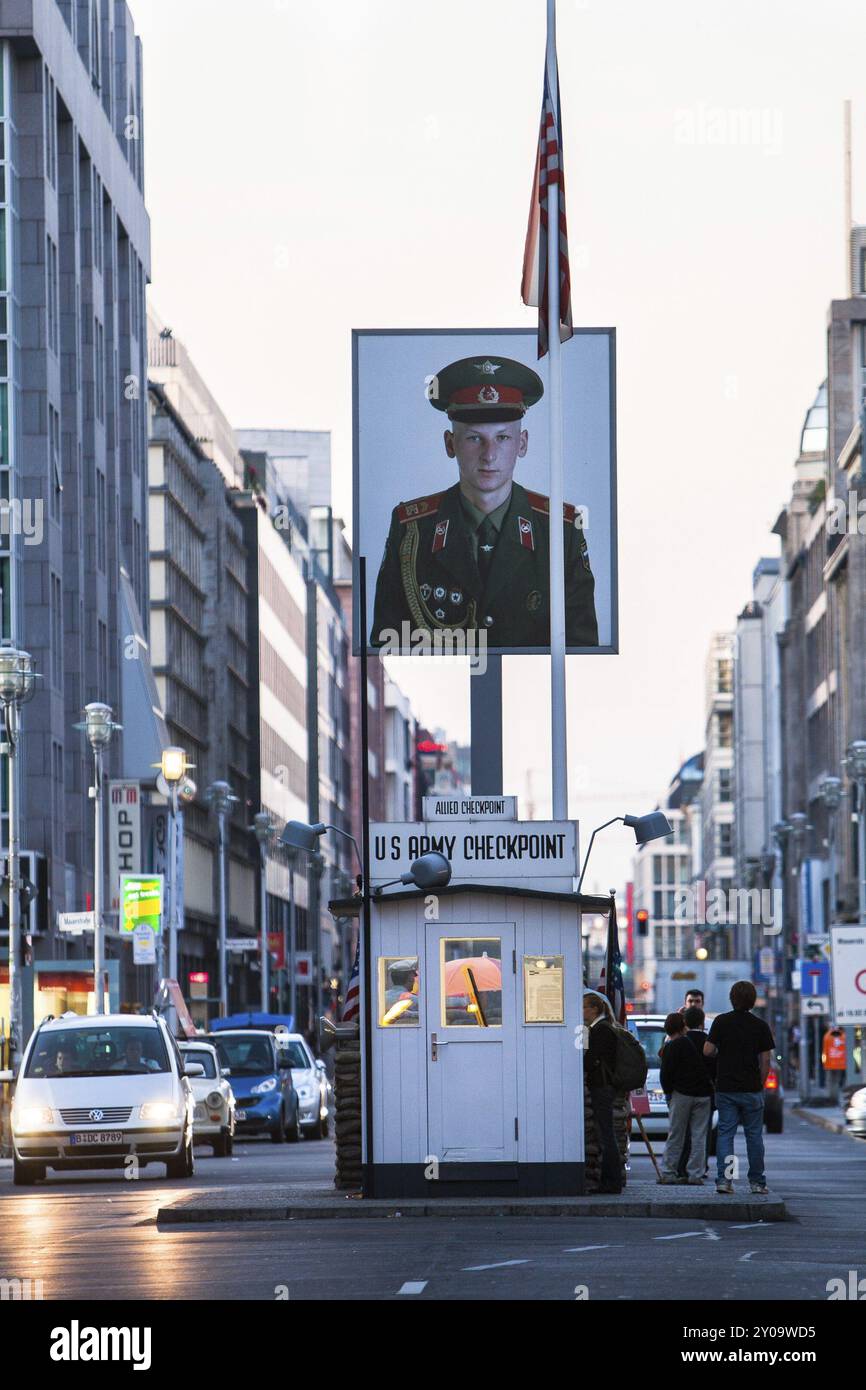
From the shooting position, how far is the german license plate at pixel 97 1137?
3225 centimetres

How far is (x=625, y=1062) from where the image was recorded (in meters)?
25.8

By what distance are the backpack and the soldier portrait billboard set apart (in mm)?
6700

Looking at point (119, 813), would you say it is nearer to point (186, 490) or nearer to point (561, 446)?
point (186, 490)

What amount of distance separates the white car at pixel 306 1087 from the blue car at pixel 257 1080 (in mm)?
479

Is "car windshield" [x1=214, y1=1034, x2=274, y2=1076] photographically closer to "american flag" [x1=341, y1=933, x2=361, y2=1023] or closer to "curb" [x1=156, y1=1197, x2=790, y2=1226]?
"american flag" [x1=341, y1=933, x2=361, y2=1023]

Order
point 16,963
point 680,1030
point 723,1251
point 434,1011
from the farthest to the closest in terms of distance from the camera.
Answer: point 16,963 → point 680,1030 → point 434,1011 → point 723,1251

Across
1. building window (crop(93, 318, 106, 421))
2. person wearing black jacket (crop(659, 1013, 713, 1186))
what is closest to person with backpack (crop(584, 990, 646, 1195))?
person wearing black jacket (crop(659, 1013, 713, 1186))

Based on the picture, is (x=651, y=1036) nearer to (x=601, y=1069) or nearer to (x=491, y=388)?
(x=491, y=388)

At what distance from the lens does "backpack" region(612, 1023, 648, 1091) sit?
84.6ft

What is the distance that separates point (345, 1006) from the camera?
1155 inches

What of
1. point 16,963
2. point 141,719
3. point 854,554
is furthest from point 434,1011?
point 854,554

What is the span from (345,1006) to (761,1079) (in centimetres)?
557

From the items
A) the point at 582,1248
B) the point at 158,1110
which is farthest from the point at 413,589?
the point at 582,1248

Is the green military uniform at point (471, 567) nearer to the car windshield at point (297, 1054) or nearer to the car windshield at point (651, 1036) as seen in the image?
the car windshield at point (651, 1036)
